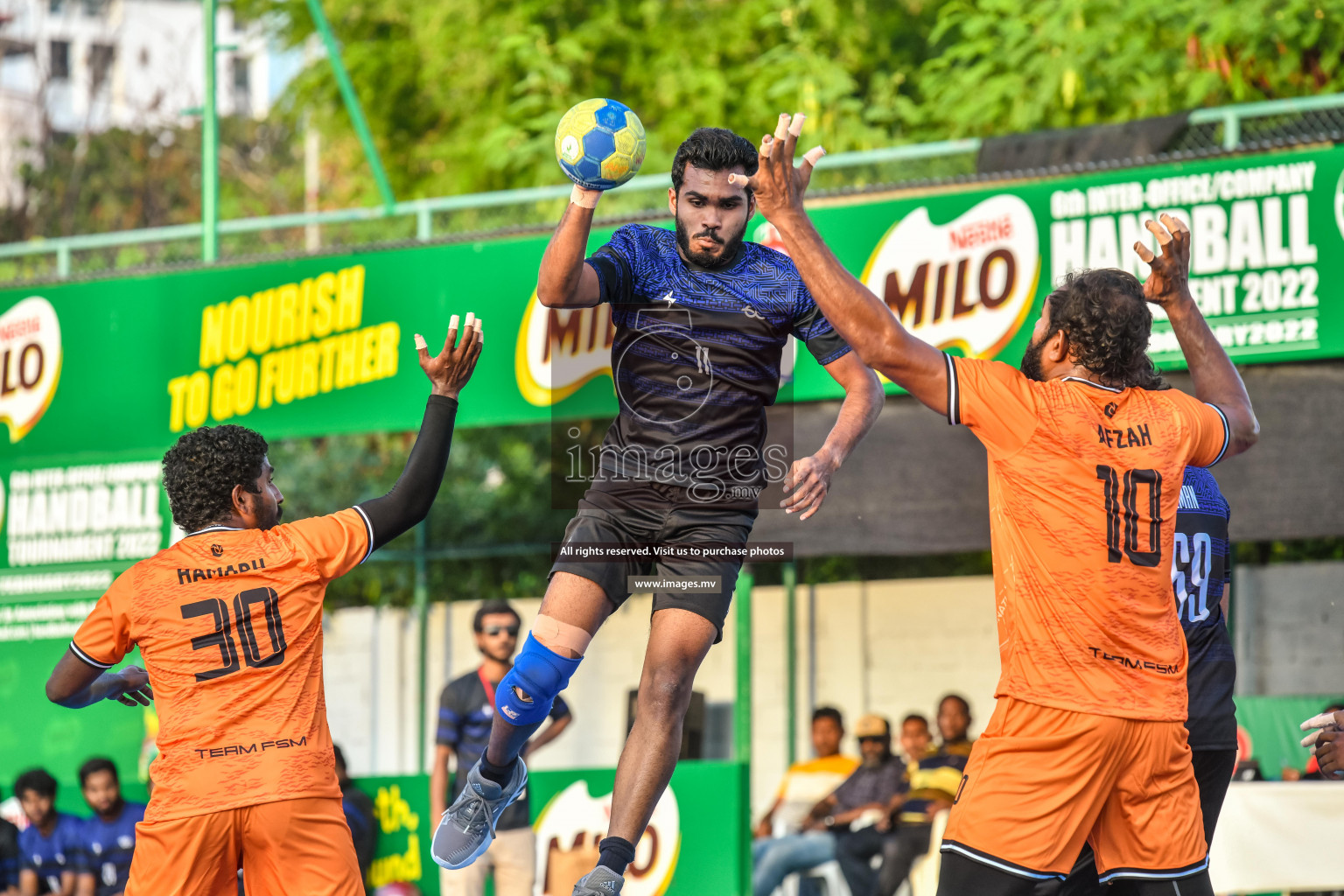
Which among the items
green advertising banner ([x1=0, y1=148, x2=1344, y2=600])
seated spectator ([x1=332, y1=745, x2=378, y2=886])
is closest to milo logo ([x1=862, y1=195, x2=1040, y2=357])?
green advertising banner ([x1=0, y1=148, x2=1344, y2=600])

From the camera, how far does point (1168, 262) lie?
499 cm

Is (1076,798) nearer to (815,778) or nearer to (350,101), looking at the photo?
(815,778)

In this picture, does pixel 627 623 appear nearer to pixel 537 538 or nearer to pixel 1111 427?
pixel 537 538

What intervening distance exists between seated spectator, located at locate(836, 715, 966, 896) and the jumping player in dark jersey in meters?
4.55

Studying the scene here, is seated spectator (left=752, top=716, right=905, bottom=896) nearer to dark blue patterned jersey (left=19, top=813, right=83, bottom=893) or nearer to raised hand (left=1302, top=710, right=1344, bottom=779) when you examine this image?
dark blue patterned jersey (left=19, top=813, right=83, bottom=893)

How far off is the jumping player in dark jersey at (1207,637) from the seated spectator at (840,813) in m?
5.10

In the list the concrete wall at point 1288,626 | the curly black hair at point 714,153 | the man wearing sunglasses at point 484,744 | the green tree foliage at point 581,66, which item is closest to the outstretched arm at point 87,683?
the curly black hair at point 714,153

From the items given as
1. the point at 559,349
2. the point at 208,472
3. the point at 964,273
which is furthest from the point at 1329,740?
the point at 559,349

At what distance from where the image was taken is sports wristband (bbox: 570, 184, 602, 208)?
200 inches

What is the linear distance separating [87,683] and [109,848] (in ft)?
18.3

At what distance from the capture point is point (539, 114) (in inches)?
616

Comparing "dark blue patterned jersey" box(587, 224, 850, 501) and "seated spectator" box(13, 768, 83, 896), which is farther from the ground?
"dark blue patterned jersey" box(587, 224, 850, 501)

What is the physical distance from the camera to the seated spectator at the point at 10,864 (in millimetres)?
10258

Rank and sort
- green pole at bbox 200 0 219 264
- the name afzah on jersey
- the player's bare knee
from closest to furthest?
the name afzah on jersey, the player's bare knee, green pole at bbox 200 0 219 264
